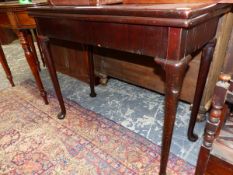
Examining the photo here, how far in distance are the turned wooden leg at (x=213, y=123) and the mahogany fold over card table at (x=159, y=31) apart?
0.12m

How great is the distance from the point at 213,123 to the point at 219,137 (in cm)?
9

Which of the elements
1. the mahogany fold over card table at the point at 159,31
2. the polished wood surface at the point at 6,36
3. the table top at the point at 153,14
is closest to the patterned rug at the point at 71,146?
the mahogany fold over card table at the point at 159,31

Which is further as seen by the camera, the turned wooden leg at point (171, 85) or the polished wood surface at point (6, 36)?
the polished wood surface at point (6, 36)

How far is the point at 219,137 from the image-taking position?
67 centimetres

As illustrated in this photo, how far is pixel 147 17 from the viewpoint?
1.97 ft

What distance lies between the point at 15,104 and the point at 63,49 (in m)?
0.66

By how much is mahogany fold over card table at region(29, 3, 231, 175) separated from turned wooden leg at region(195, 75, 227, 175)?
121mm

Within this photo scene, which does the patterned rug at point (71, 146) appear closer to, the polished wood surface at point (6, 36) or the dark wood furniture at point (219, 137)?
the dark wood furniture at point (219, 137)

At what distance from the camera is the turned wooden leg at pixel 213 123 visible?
0.57 m

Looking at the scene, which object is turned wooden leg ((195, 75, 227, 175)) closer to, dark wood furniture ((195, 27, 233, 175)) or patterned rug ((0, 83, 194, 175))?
dark wood furniture ((195, 27, 233, 175))

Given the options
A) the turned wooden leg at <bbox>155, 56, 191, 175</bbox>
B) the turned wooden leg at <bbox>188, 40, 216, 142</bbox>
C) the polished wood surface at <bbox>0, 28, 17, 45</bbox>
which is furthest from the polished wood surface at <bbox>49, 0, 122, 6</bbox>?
the polished wood surface at <bbox>0, 28, 17, 45</bbox>

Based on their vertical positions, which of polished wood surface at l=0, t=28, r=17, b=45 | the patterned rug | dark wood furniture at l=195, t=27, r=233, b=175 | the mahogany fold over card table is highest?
the mahogany fold over card table

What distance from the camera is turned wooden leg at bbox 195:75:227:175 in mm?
571

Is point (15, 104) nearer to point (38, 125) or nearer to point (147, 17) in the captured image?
point (38, 125)
